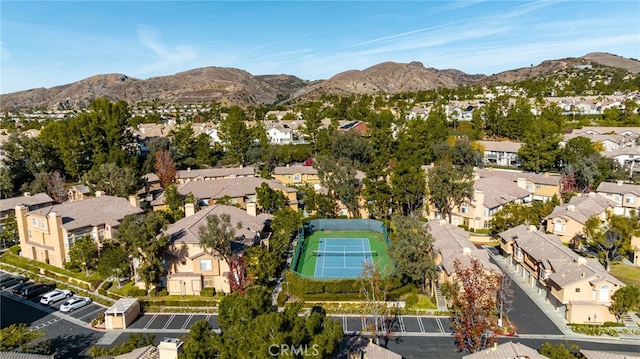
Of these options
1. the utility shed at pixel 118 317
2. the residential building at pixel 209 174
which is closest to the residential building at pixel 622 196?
the residential building at pixel 209 174

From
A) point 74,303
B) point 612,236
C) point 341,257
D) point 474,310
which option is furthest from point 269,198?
point 612,236

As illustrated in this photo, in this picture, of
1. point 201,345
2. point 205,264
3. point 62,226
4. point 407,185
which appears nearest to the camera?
point 201,345

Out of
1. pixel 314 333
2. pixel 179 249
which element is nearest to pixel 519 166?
pixel 179 249

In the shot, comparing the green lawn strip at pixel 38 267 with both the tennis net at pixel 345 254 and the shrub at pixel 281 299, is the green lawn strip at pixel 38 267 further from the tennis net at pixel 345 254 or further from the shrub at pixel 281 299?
the tennis net at pixel 345 254

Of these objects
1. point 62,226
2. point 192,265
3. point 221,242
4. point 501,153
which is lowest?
point 192,265
